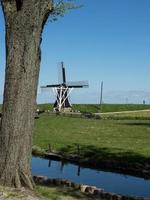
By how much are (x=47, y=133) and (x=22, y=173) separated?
32626mm

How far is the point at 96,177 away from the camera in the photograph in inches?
1005

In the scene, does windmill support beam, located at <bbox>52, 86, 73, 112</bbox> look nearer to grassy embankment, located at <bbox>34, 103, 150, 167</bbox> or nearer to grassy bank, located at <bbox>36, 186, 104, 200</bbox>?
grassy embankment, located at <bbox>34, 103, 150, 167</bbox>

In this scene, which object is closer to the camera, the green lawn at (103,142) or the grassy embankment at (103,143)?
the grassy embankment at (103,143)

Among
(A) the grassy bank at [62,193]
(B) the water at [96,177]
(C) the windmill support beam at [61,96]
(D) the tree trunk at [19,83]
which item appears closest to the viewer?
(D) the tree trunk at [19,83]

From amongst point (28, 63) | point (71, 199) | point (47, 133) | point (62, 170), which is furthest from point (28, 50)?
point (47, 133)

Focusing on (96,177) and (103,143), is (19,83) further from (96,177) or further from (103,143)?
(103,143)

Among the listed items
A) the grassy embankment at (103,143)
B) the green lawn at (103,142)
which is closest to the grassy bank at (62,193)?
the grassy embankment at (103,143)

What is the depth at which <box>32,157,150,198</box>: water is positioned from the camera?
886 inches

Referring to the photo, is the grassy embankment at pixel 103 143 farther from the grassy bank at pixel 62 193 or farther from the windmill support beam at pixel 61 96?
the windmill support beam at pixel 61 96

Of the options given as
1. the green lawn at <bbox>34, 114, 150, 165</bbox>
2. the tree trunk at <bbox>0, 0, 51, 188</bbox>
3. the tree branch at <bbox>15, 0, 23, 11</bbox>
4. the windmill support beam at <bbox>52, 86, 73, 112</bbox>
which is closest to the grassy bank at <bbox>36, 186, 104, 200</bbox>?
the tree trunk at <bbox>0, 0, 51, 188</bbox>

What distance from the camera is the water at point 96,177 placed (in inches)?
886

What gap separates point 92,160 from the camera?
29.4 meters

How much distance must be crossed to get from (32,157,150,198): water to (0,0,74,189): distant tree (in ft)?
30.6

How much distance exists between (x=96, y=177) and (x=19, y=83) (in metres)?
13.4
